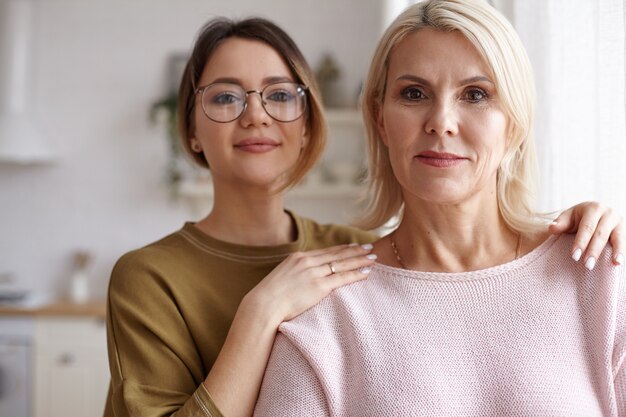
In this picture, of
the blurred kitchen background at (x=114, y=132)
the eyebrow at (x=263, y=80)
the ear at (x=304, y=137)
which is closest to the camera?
the eyebrow at (x=263, y=80)

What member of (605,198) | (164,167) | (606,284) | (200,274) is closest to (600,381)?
(606,284)

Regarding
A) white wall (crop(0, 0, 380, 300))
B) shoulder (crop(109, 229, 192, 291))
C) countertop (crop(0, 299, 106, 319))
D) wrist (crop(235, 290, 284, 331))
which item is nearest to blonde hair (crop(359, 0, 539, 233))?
wrist (crop(235, 290, 284, 331))

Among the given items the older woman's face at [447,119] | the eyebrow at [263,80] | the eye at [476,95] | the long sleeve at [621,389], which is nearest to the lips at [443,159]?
the older woman's face at [447,119]

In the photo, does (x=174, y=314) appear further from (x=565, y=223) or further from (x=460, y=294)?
(x=565, y=223)

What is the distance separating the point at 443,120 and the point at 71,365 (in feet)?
11.1

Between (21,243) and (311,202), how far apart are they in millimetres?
1925

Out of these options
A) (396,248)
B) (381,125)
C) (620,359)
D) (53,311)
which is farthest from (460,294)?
(53,311)

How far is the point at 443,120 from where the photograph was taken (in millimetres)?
1369

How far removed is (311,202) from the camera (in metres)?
4.80

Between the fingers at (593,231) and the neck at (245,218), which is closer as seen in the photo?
the fingers at (593,231)

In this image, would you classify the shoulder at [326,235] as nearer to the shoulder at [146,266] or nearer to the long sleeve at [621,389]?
the shoulder at [146,266]

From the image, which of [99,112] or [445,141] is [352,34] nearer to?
[99,112]

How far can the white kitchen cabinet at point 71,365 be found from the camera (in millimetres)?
4145

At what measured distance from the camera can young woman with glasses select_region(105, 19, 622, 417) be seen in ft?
4.87
